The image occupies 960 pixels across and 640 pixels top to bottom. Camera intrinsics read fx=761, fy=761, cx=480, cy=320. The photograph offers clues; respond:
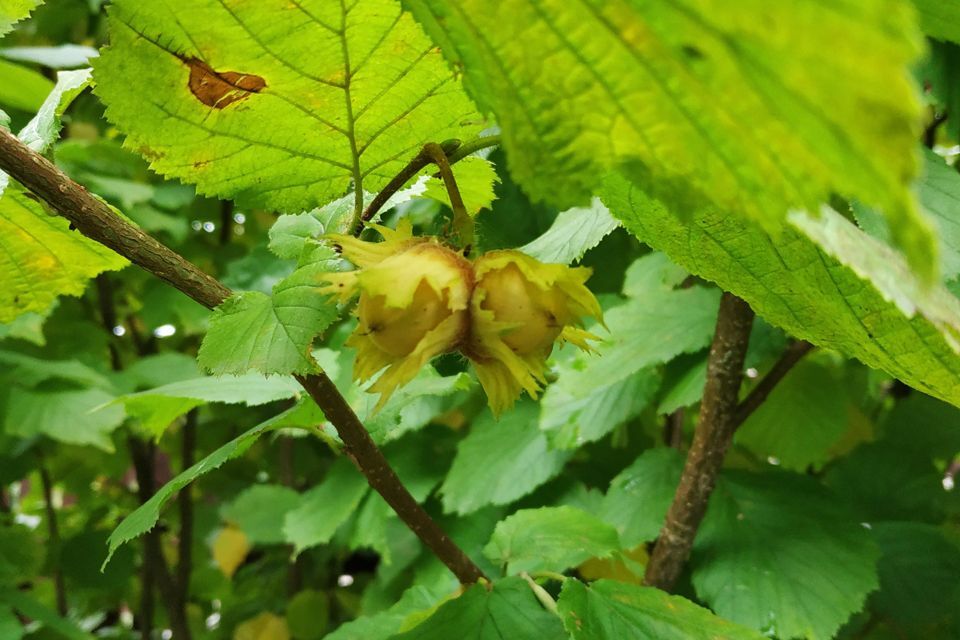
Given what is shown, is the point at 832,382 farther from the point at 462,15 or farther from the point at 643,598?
the point at 462,15

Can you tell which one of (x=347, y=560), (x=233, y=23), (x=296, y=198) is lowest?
(x=347, y=560)

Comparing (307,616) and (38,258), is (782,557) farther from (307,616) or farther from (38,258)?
(307,616)

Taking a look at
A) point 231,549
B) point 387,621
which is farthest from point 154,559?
point 387,621

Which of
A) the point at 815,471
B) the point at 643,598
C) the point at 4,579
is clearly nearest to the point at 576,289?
the point at 643,598

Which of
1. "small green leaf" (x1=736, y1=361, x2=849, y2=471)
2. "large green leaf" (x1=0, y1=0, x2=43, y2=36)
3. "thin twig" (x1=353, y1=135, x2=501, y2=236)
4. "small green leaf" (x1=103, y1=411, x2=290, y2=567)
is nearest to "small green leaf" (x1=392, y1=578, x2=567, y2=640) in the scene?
"small green leaf" (x1=103, y1=411, x2=290, y2=567)

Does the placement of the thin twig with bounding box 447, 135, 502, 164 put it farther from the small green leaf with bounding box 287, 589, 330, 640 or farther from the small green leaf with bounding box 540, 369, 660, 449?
the small green leaf with bounding box 287, 589, 330, 640

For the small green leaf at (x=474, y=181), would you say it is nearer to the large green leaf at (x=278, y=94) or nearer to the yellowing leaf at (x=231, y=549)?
the large green leaf at (x=278, y=94)
